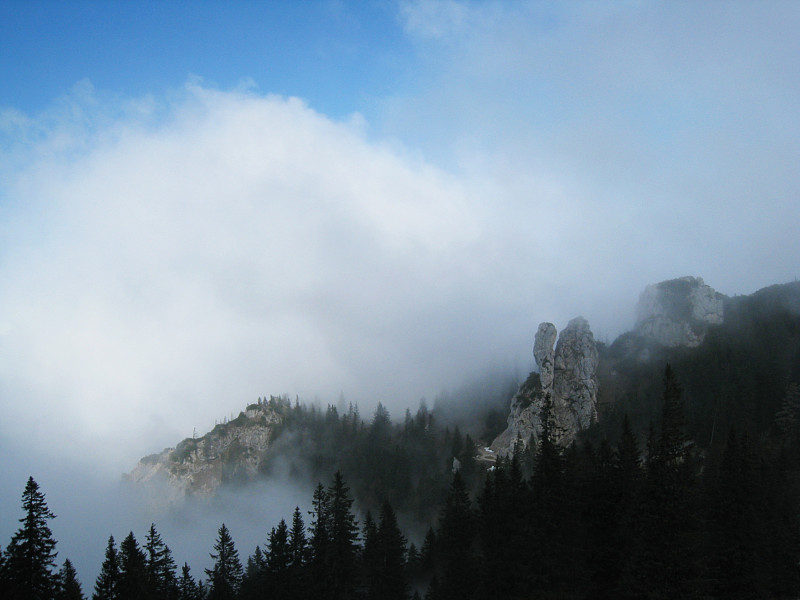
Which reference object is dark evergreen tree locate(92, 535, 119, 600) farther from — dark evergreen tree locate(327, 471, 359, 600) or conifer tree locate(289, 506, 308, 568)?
dark evergreen tree locate(327, 471, 359, 600)

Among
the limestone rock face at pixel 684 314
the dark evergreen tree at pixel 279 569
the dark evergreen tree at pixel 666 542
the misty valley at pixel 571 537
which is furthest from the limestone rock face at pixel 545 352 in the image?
the dark evergreen tree at pixel 666 542

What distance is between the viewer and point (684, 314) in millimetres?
188000

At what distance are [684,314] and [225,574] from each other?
164213 mm

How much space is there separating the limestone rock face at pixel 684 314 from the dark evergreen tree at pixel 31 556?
580 ft

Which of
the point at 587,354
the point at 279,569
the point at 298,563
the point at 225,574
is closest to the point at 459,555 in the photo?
the point at 298,563

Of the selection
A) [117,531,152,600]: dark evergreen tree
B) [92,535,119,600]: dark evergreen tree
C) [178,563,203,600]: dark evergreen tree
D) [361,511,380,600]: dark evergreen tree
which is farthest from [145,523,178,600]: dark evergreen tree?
[361,511,380,600]: dark evergreen tree

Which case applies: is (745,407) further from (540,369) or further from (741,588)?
(540,369)

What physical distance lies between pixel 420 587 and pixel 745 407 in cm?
7096

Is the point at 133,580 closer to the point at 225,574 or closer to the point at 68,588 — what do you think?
the point at 68,588

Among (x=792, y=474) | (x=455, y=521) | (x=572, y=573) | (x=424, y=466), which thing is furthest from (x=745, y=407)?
(x=424, y=466)

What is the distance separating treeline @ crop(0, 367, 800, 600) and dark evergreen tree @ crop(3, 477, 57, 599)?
0.09 meters

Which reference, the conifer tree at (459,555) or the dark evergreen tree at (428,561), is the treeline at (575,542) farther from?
the dark evergreen tree at (428,561)

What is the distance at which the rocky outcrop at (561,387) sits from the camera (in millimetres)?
175125

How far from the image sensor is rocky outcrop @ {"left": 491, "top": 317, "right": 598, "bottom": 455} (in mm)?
175125
